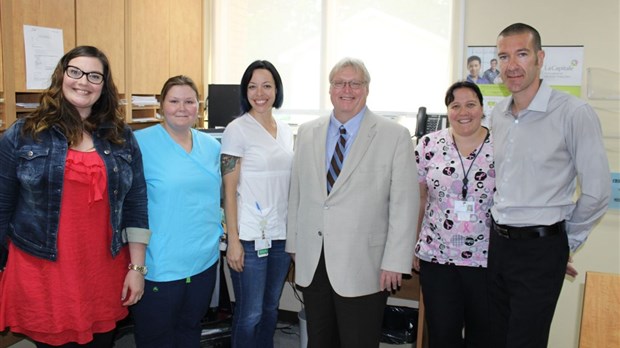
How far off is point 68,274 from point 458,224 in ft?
5.06

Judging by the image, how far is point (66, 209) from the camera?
5.32 feet

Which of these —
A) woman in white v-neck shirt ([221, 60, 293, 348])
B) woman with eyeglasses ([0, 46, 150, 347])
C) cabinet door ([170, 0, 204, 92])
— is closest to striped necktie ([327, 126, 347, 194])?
woman in white v-neck shirt ([221, 60, 293, 348])

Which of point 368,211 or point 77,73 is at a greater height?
point 77,73

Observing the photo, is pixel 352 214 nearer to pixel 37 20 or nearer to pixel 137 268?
pixel 137 268

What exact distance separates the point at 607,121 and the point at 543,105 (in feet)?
5.07

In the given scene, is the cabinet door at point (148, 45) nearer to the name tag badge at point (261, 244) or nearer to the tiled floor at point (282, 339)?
the tiled floor at point (282, 339)

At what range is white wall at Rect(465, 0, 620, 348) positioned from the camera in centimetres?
305

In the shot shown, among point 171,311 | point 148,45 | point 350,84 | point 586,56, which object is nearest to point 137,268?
point 171,311

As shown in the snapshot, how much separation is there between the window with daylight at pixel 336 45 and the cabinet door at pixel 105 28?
47.9 inches

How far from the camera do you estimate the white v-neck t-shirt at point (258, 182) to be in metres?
2.14

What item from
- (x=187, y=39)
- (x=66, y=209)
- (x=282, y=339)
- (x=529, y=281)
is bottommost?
(x=282, y=339)

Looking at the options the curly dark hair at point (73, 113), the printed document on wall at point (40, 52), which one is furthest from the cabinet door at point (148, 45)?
the curly dark hair at point (73, 113)

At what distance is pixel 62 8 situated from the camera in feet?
9.14

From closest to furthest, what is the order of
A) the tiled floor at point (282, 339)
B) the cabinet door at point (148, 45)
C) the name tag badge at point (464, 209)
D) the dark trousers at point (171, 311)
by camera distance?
the dark trousers at point (171, 311) → the name tag badge at point (464, 209) → the tiled floor at point (282, 339) → the cabinet door at point (148, 45)
